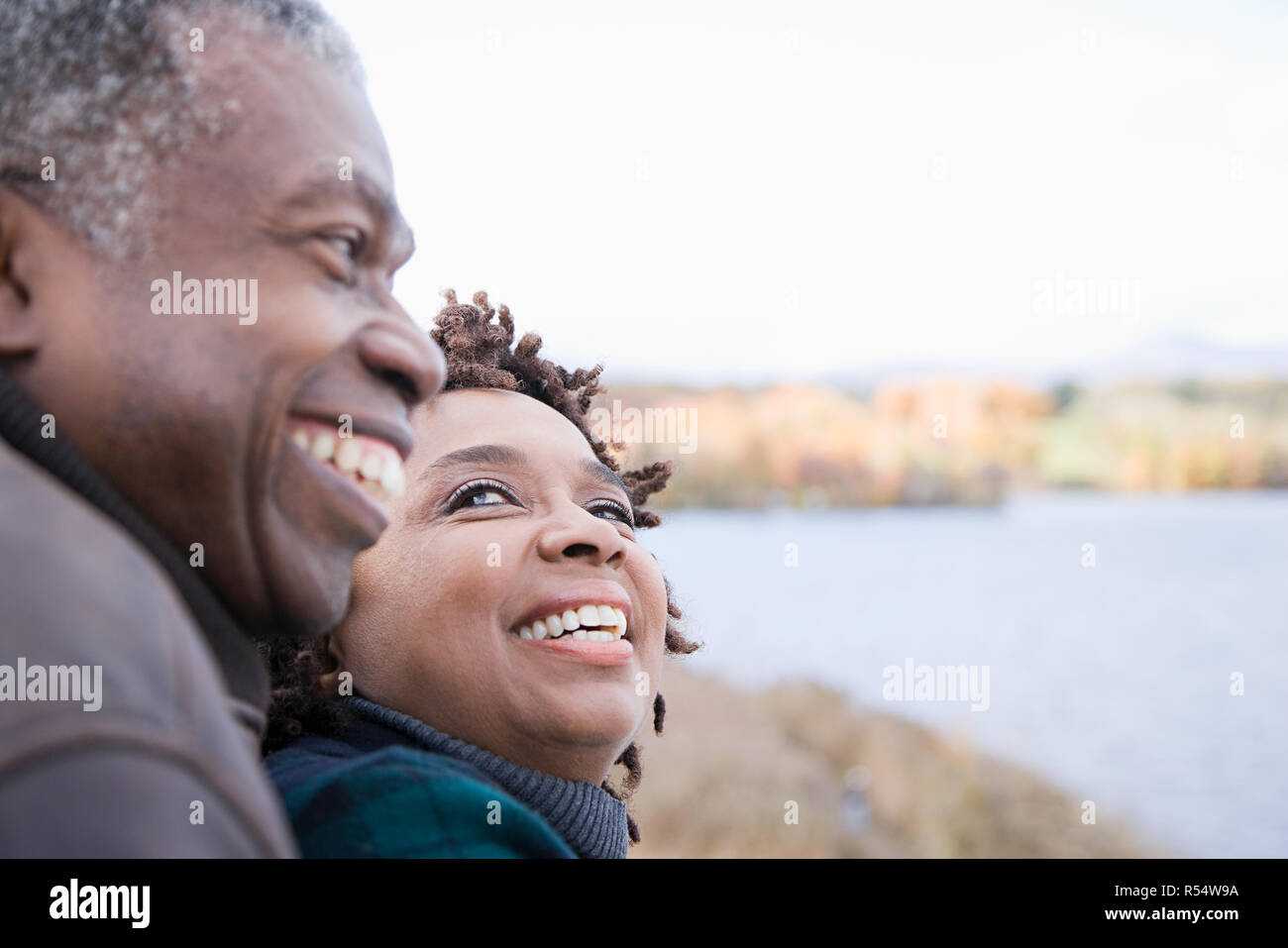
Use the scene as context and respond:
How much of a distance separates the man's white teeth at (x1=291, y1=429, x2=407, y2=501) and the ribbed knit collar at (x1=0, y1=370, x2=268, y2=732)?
190 mm

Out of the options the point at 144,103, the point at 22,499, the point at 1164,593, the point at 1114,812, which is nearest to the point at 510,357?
the point at 144,103

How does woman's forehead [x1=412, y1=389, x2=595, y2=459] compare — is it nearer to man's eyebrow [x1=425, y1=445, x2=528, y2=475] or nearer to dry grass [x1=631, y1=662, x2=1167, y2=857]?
man's eyebrow [x1=425, y1=445, x2=528, y2=475]

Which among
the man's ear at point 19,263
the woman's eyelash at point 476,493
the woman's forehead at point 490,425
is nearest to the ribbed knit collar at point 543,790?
the woman's eyelash at point 476,493

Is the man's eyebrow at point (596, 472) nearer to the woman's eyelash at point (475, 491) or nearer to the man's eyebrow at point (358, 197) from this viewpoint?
the woman's eyelash at point (475, 491)

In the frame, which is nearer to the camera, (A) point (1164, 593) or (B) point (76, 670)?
(B) point (76, 670)

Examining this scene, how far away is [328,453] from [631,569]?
1.16 metres

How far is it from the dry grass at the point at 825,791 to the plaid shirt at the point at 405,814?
8736mm

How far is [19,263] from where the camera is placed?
4.13 ft

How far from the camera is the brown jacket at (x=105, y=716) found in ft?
2.64

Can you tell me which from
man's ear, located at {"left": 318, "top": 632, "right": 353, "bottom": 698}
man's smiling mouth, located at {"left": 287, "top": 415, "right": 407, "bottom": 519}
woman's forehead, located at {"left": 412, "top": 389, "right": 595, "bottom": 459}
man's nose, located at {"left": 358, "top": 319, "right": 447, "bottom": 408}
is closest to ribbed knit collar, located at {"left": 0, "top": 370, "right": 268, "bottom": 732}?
man's smiling mouth, located at {"left": 287, "top": 415, "right": 407, "bottom": 519}

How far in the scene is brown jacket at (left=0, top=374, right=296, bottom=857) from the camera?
803 mm

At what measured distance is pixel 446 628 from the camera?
90.5 inches
